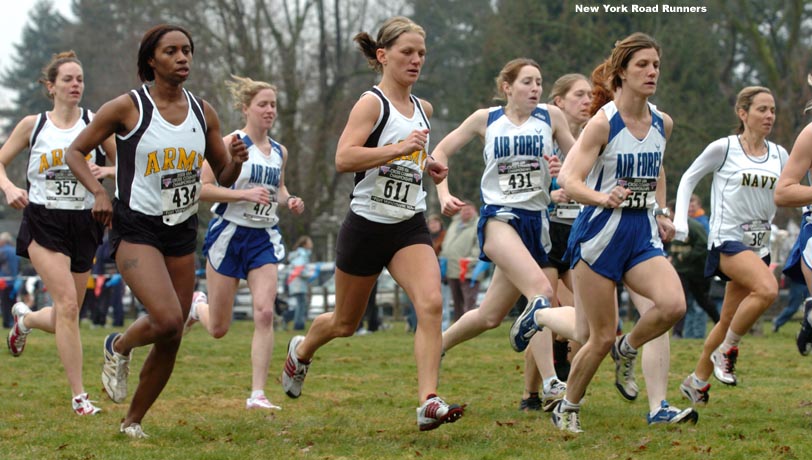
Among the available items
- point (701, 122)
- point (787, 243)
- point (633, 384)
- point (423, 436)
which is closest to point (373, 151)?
point (423, 436)

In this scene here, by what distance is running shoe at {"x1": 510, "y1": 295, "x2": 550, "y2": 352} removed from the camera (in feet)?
23.7

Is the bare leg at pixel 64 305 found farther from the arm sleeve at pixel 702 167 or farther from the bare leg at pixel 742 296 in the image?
the bare leg at pixel 742 296

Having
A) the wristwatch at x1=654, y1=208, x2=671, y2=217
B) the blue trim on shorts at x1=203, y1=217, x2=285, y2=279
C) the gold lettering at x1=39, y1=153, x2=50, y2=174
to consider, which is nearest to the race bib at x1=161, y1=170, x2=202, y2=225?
the blue trim on shorts at x1=203, y1=217, x2=285, y2=279

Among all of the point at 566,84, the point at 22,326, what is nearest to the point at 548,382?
the point at 566,84

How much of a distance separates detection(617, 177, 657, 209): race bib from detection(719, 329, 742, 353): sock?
2375 mm

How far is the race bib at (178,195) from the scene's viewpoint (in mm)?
6590

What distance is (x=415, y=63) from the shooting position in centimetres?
691

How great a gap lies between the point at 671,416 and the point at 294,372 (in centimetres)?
255

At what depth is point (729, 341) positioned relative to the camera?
8688 mm

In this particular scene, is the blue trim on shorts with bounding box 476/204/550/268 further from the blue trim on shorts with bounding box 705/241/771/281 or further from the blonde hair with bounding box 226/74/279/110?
the blonde hair with bounding box 226/74/279/110

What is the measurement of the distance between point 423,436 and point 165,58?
263 centimetres

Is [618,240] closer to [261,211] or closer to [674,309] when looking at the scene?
[674,309]

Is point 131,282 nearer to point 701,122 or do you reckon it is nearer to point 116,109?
point 116,109

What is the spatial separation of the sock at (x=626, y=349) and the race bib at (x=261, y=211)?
3.08 meters
